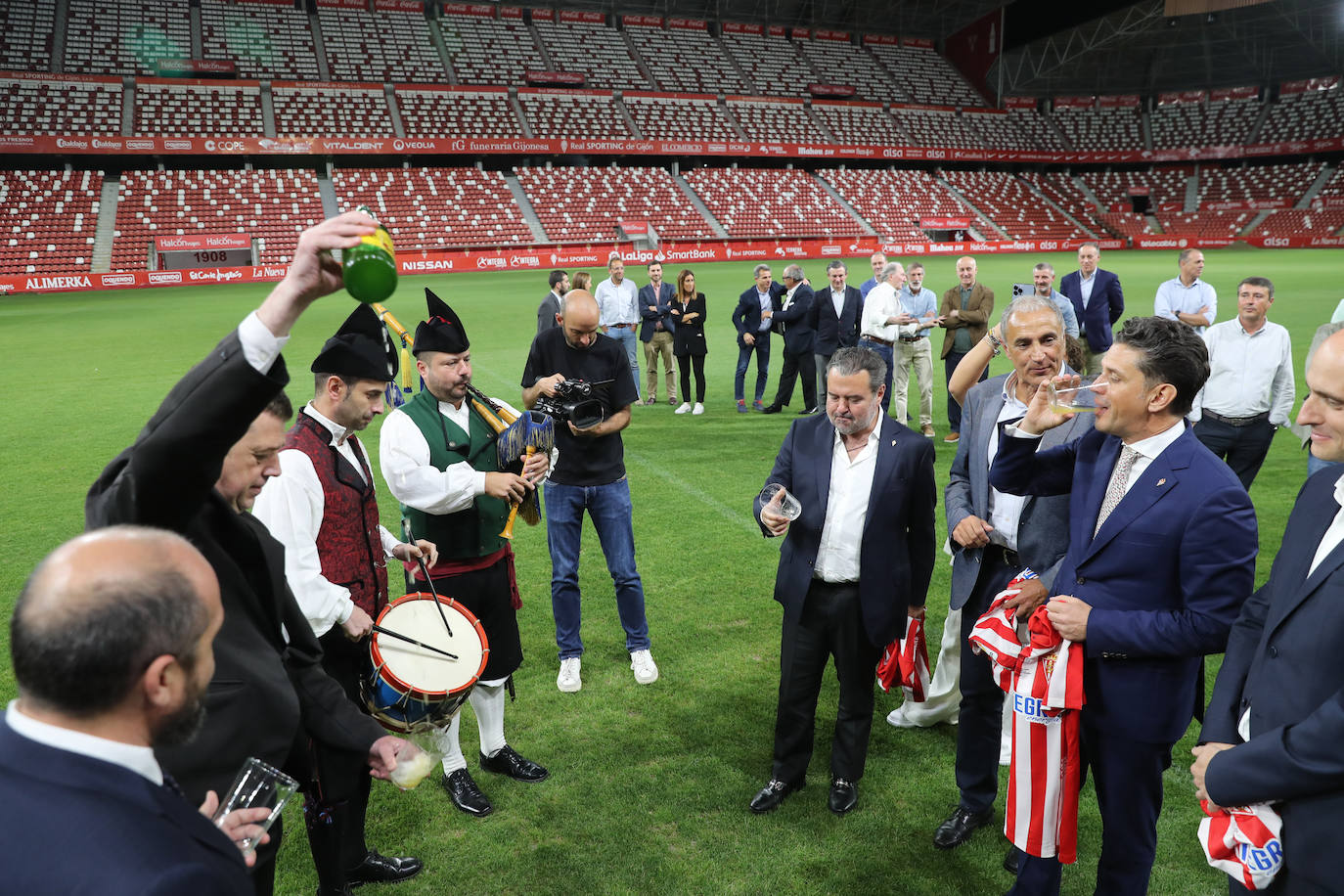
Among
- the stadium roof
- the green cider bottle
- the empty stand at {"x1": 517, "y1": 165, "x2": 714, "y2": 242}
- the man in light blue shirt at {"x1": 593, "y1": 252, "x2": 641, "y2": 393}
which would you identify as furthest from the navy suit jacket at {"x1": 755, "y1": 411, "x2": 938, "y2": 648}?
the stadium roof

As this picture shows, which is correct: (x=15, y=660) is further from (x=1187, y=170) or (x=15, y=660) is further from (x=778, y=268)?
(x=1187, y=170)

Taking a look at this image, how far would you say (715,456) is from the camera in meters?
10.2

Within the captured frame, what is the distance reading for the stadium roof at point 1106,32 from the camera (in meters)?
46.6

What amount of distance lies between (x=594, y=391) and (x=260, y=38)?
160ft

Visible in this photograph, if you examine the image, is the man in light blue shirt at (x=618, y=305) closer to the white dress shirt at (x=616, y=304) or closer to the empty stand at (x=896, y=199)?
the white dress shirt at (x=616, y=304)

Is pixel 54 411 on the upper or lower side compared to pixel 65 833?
lower

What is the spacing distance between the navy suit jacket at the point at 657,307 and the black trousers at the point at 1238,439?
7328 mm

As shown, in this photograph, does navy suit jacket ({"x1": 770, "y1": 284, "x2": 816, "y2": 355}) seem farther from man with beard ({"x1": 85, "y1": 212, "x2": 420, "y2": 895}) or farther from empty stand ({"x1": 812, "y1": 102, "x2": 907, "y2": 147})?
empty stand ({"x1": 812, "y1": 102, "x2": 907, "y2": 147})

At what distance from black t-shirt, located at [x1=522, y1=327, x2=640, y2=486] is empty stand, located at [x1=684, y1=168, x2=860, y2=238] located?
38733mm

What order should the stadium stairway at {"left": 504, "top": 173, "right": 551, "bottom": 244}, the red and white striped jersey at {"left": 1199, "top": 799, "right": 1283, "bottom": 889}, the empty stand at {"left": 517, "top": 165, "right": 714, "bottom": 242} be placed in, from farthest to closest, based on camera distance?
1. the empty stand at {"left": 517, "top": 165, "right": 714, "bottom": 242}
2. the stadium stairway at {"left": 504, "top": 173, "right": 551, "bottom": 244}
3. the red and white striped jersey at {"left": 1199, "top": 799, "right": 1283, "bottom": 889}

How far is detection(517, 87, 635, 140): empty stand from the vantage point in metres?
45.4

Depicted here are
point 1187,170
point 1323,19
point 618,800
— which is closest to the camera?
point 618,800

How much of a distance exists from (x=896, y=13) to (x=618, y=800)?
64429 mm

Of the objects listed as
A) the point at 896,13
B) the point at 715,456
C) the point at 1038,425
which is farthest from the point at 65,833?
the point at 896,13
